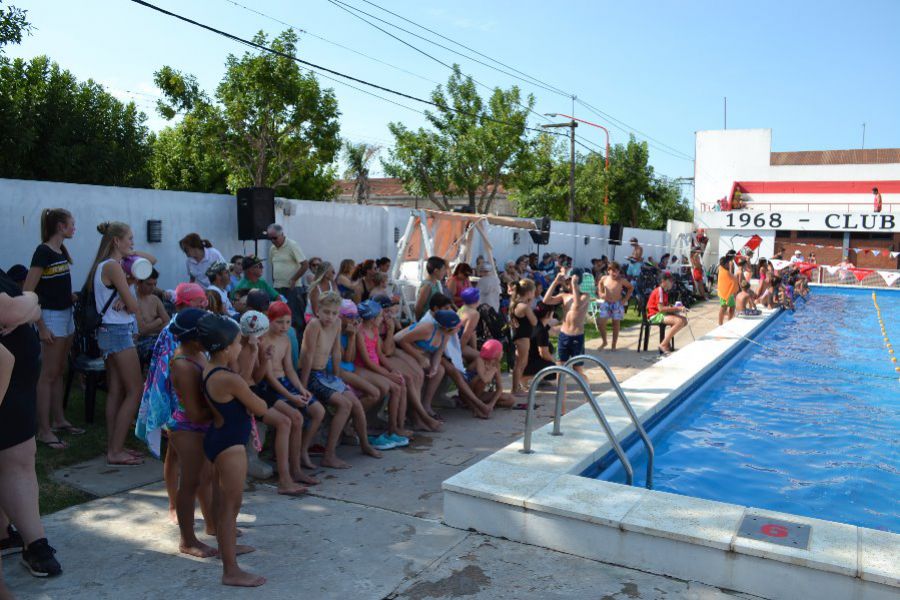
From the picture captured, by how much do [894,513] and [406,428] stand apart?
4.22 metres

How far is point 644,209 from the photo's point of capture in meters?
46.2

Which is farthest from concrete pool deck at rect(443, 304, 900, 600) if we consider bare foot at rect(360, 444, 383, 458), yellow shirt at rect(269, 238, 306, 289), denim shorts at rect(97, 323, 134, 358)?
yellow shirt at rect(269, 238, 306, 289)

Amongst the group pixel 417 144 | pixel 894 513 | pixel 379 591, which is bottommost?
pixel 894 513

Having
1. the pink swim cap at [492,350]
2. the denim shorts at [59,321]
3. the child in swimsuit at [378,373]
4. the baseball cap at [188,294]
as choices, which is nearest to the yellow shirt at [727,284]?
the pink swim cap at [492,350]

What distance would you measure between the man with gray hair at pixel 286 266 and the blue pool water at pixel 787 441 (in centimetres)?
500

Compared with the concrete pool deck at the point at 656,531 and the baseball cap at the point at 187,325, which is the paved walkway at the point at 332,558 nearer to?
the concrete pool deck at the point at 656,531

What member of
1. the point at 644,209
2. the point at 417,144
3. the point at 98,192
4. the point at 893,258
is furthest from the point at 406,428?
the point at 644,209

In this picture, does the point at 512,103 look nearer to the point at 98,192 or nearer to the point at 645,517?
the point at 98,192

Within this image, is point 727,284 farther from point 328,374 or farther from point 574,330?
point 328,374

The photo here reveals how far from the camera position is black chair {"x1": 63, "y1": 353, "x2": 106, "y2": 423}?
625cm

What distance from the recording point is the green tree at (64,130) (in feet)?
62.9

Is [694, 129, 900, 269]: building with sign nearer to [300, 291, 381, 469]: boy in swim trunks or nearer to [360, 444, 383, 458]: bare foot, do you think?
[360, 444, 383, 458]: bare foot

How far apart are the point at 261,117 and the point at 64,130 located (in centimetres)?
557

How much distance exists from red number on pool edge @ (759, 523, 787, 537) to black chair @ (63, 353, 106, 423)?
17.4ft
